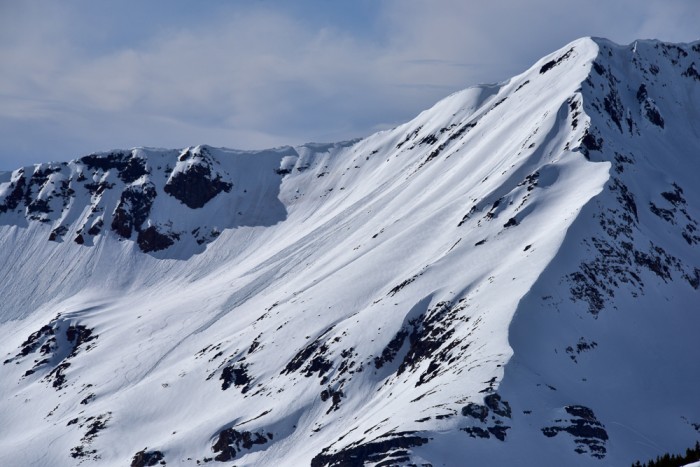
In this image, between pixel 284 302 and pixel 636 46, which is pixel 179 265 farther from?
pixel 636 46

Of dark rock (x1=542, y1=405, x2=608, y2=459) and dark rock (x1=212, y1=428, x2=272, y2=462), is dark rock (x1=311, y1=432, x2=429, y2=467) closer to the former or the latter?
dark rock (x1=542, y1=405, x2=608, y2=459)

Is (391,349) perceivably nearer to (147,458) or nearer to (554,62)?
(147,458)

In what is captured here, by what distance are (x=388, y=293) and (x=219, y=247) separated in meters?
89.8

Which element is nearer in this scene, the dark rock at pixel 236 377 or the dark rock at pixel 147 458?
the dark rock at pixel 147 458

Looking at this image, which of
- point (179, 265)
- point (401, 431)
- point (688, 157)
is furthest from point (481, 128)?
point (401, 431)

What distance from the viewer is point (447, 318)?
9988 cm

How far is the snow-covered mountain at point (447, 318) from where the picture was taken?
268 ft

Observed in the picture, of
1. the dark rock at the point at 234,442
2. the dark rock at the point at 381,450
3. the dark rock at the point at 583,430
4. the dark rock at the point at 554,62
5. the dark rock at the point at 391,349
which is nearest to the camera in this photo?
the dark rock at the point at 381,450

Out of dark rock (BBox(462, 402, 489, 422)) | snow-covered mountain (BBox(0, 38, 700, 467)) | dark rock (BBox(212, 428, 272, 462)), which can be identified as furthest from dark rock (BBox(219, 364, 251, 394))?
dark rock (BBox(462, 402, 489, 422))

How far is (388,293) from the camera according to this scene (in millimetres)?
115438

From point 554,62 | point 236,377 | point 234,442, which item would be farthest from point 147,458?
point 554,62

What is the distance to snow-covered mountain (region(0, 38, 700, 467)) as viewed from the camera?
81.6m

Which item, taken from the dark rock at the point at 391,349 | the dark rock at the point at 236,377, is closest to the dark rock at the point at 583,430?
the dark rock at the point at 391,349

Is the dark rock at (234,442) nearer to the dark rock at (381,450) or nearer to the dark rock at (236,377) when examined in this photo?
the dark rock at (236,377)
